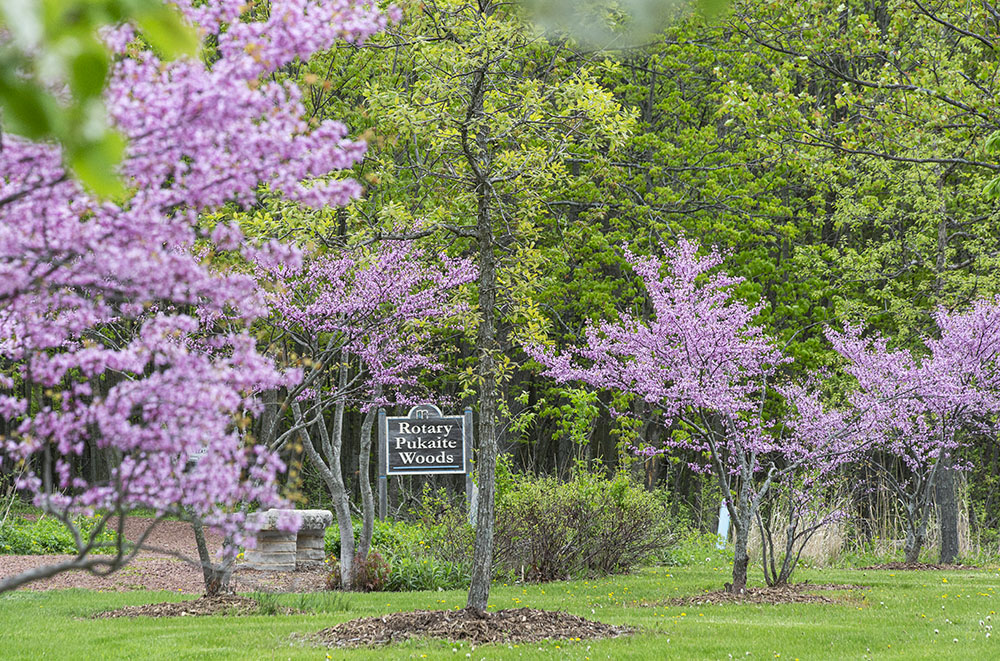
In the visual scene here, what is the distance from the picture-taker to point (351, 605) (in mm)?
10391

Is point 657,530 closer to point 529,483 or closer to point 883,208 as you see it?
point 529,483

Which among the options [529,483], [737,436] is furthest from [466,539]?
[737,436]

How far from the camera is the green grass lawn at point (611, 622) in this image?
7.18 meters

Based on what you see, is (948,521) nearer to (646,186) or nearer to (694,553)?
(694,553)

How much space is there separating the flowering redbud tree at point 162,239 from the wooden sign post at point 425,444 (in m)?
11.5

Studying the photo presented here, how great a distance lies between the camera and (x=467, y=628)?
7652mm

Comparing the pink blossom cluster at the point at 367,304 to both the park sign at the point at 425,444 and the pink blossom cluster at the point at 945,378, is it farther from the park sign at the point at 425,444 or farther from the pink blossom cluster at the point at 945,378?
the pink blossom cluster at the point at 945,378

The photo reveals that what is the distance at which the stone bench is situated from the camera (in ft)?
43.8

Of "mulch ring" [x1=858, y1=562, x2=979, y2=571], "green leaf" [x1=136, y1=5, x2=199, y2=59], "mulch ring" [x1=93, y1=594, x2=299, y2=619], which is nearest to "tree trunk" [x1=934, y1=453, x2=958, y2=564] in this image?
"mulch ring" [x1=858, y1=562, x2=979, y2=571]

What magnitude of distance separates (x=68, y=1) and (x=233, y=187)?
1716 millimetres

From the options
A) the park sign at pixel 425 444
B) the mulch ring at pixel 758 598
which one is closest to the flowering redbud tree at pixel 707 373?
the mulch ring at pixel 758 598

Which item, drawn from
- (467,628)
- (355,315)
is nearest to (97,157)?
(467,628)

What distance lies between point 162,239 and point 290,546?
453 inches

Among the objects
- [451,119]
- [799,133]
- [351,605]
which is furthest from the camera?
[351,605]
